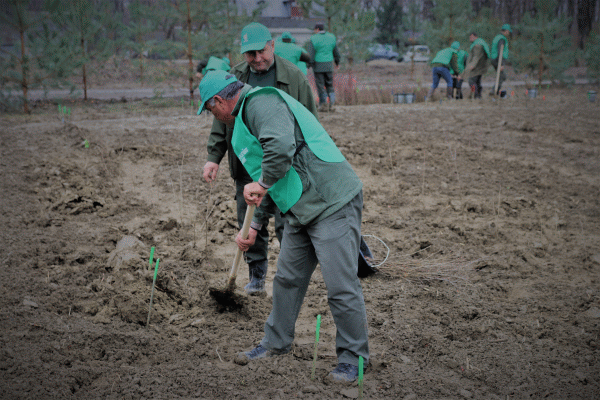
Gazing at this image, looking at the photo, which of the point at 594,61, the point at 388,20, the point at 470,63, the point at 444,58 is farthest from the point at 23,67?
the point at 388,20

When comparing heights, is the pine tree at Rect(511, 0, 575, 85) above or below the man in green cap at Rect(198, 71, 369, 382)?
above

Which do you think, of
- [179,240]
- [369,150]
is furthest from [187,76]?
[179,240]

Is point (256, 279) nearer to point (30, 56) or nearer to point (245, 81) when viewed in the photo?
point (245, 81)

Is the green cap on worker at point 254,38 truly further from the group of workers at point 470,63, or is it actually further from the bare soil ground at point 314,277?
the group of workers at point 470,63

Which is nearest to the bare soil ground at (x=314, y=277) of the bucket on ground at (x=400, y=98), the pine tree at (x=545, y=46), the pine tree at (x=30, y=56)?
the pine tree at (x=30, y=56)

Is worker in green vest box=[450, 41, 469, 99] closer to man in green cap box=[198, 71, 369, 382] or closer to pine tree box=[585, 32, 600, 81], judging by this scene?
pine tree box=[585, 32, 600, 81]

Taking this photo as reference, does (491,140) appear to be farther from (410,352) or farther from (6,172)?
(6,172)

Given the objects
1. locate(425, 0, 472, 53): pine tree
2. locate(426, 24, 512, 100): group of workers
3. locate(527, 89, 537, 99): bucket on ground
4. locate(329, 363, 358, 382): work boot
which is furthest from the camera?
locate(425, 0, 472, 53): pine tree

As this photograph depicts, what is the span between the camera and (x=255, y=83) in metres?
3.85

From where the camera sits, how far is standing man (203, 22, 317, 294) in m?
3.60

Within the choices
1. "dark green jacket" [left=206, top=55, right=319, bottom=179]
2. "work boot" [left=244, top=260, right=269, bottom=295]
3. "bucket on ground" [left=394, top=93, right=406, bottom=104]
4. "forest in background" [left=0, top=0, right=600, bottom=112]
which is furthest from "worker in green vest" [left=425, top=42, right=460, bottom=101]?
"work boot" [left=244, top=260, right=269, bottom=295]

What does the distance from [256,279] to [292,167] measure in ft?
5.46

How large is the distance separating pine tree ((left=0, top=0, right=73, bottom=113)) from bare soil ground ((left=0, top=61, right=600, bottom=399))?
8.81 ft

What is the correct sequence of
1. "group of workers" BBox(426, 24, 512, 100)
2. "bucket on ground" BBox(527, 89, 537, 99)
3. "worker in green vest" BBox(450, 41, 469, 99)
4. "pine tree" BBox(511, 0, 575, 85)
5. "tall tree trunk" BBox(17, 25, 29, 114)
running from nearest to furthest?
"tall tree trunk" BBox(17, 25, 29, 114)
"group of workers" BBox(426, 24, 512, 100)
"worker in green vest" BBox(450, 41, 469, 99)
"bucket on ground" BBox(527, 89, 537, 99)
"pine tree" BBox(511, 0, 575, 85)
